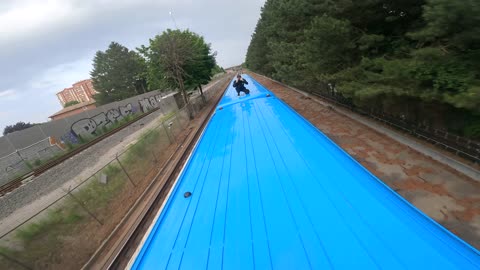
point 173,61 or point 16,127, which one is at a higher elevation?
point 173,61

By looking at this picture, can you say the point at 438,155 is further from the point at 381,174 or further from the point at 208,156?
the point at 208,156

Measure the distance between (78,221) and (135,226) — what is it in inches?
57.2

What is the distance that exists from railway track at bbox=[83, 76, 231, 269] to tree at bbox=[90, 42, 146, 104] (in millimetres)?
50733

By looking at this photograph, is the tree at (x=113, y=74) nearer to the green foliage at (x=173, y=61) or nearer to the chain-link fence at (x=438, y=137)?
the green foliage at (x=173, y=61)

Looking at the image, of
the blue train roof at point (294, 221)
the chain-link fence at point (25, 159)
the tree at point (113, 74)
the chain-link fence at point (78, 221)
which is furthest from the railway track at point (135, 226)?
the tree at point (113, 74)

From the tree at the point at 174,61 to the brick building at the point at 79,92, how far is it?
105m

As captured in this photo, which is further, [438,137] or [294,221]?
[438,137]

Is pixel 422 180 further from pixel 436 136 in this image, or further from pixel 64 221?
pixel 64 221

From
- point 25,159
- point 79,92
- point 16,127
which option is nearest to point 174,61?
point 25,159

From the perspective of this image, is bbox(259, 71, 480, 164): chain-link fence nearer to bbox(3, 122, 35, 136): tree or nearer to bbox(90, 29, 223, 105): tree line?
bbox(90, 29, 223, 105): tree line

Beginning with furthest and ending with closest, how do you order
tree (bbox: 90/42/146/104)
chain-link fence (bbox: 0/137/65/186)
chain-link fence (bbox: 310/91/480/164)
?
tree (bbox: 90/42/146/104) → chain-link fence (bbox: 0/137/65/186) → chain-link fence (bbox: 310/91/480/164)

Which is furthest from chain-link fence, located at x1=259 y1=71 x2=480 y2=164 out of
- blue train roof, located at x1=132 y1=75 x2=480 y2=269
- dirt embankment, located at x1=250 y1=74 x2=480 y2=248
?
blue train roof, located at x1=132 y1=75 x2=480 y2=269

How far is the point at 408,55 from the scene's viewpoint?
16.6 feet

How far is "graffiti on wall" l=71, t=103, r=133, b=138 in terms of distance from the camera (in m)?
21.8
